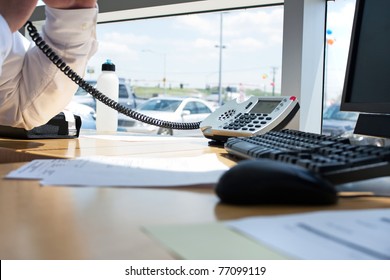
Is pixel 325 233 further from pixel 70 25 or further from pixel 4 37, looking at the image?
pixel 70 25

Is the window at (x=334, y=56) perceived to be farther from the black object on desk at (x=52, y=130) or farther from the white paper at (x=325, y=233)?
the white paper at (x=325, y=233)

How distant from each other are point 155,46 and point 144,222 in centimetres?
341

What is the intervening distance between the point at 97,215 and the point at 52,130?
0.98 meters

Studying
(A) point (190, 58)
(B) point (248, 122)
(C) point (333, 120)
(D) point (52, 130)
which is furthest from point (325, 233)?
(A) point (190, 58)

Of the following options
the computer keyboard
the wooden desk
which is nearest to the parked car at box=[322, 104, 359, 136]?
the computer keyboard

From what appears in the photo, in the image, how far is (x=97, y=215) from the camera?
16.1 inches

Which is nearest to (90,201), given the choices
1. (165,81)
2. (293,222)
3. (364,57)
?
(293,222)

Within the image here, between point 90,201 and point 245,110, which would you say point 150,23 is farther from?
A: point 90,201

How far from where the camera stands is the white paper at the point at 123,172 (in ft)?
1.82

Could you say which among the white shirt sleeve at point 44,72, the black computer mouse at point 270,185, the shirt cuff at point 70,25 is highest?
the shirt cuff at point 70,25

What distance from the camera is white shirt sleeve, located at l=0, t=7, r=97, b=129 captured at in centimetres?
116

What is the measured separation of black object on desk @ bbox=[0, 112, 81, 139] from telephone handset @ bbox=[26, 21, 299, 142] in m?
0.14

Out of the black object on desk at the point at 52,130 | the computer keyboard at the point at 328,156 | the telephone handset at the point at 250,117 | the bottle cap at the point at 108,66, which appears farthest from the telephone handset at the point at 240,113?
the bottle cap at the point at 108,66

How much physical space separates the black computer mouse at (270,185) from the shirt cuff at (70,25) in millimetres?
868
